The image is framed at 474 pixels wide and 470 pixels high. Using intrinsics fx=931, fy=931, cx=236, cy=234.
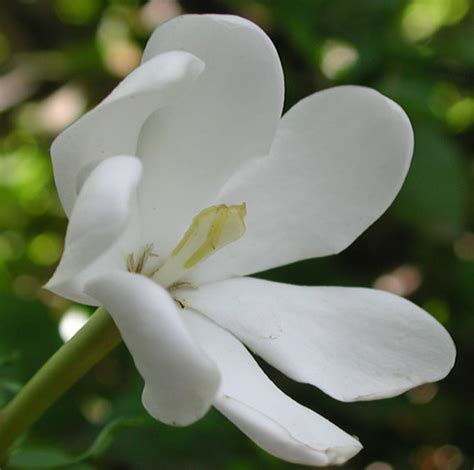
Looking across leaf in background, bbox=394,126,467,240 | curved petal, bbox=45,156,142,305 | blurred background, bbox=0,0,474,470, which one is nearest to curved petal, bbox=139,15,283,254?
curved petal, bbox=45,156,142,305

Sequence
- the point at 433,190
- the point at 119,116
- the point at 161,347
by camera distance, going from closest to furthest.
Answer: the point at 161,347
the point at 119,116
the point at 433,190

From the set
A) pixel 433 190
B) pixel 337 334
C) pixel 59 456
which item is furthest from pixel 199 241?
pixel 433 190

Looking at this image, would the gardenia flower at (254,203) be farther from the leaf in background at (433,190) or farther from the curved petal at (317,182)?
the leaf in background at (433,190)

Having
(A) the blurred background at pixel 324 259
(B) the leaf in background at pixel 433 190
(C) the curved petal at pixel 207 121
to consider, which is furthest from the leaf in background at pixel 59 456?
(B) the leaf in background at pixel 433 190

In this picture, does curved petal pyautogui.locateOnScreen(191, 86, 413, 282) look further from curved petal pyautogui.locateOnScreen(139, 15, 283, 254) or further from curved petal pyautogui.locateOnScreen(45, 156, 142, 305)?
curved petal pyautogui.locateOnScreen(45, 156, 142, 305)

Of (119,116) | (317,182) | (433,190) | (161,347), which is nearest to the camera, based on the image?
(161,347)

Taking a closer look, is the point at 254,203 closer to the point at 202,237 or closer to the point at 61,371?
the point at 202,237
